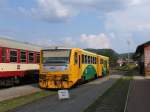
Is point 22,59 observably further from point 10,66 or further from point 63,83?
point 63,83

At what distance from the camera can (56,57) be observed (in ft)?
81.7

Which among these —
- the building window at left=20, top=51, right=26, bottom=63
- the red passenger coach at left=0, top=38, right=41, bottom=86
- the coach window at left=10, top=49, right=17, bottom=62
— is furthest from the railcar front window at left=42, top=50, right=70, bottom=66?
the building window at left=20, top=51, right=26, bottom=63

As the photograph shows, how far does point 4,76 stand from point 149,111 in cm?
1228

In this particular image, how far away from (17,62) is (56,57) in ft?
10.3

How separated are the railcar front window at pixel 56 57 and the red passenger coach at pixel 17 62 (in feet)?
7.33

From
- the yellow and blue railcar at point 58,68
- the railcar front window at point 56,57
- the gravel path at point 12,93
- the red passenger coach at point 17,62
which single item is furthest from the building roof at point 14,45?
the gravel path at point 12,93

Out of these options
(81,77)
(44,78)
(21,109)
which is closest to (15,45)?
(44,78)

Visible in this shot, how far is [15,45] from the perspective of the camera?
26.3 m

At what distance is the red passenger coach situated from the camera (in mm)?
24359

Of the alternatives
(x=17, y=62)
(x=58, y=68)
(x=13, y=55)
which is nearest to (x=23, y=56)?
(x=17, y=62)

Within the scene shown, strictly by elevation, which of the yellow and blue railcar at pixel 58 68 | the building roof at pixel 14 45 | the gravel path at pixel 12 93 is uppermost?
the building roof at pixel 14 45

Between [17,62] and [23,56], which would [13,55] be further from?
[23,56]

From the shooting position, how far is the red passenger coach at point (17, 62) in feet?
79.9

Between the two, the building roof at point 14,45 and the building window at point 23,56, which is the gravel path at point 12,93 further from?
the building window at point 23,56
